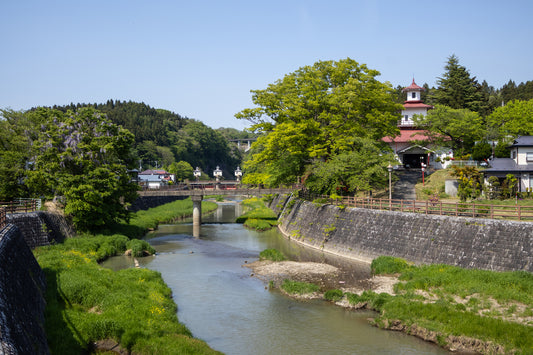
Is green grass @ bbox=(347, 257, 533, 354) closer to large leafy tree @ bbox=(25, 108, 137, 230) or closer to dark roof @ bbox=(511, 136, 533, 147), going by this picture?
dark roof @ bbox=(511, 136, 533, 147)

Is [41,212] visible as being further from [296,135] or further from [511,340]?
[511,340]

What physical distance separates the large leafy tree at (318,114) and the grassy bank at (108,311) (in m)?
24.6

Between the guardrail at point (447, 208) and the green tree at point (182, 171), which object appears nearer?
the guardrail at point (447, 208)

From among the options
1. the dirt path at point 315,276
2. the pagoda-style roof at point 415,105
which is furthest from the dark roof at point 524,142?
the pagoda-style roof at point 415,105

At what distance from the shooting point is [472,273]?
24.7m

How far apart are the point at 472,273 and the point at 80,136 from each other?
35.7 m

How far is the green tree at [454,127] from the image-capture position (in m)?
56.0

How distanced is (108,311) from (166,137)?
127 meters

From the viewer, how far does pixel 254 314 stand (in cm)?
2348

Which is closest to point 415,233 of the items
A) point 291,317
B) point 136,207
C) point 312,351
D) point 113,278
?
point 291,317

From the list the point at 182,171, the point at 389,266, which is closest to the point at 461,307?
the point at 389,266

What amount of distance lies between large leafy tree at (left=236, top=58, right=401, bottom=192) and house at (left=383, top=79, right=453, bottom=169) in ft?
24.9

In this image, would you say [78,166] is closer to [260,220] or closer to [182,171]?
[260,220]

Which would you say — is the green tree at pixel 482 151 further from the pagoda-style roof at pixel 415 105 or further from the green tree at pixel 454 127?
the pagoda-style roof at pixel 415 105
